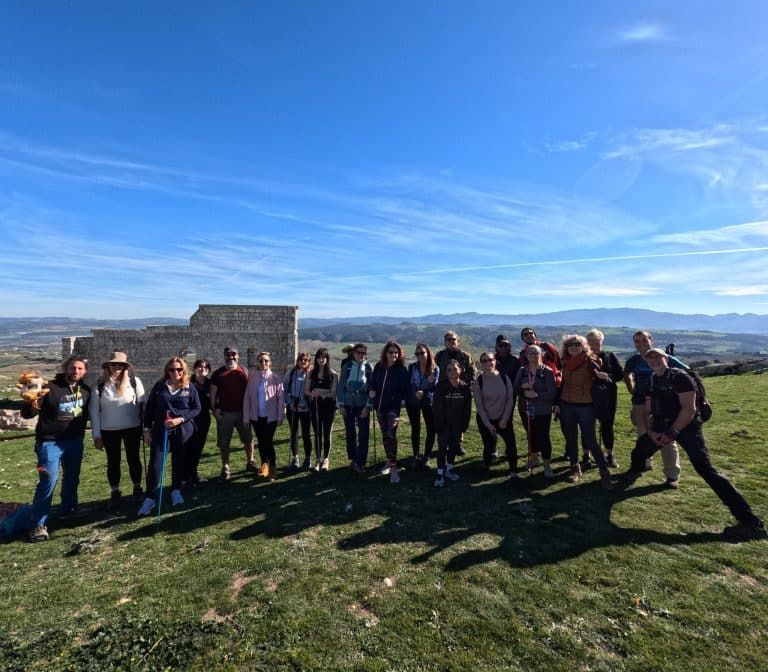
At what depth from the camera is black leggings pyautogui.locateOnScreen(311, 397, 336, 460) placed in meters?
8.50

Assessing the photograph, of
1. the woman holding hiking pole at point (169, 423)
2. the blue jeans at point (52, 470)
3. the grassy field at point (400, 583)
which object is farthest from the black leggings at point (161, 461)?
the blue jeans at point (52, 470)

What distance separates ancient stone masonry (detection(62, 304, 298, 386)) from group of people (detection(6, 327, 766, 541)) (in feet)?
41.4

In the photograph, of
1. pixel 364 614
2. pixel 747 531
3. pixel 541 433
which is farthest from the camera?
Result: pixel 541 433

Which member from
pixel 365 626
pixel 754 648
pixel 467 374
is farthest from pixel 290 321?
pixel 754 648

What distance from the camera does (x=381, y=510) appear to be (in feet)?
21.1

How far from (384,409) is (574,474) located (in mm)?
3637

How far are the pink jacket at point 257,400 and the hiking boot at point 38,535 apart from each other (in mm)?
3269

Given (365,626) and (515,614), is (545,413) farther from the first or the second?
(365,626)

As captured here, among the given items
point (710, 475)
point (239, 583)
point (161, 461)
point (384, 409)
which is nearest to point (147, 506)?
point (161, 461)

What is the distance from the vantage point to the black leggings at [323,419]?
8.50 metres

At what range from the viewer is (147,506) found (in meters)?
6.51

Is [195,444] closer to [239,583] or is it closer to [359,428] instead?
[359,428]

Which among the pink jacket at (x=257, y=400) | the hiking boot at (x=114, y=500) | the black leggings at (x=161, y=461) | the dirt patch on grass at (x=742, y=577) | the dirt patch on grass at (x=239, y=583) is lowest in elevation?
the hiking boot at (x=114, y=500)

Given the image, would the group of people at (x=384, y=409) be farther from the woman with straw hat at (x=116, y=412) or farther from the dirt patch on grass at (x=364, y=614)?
the dirt patch on grass at (x=364, y=614)
